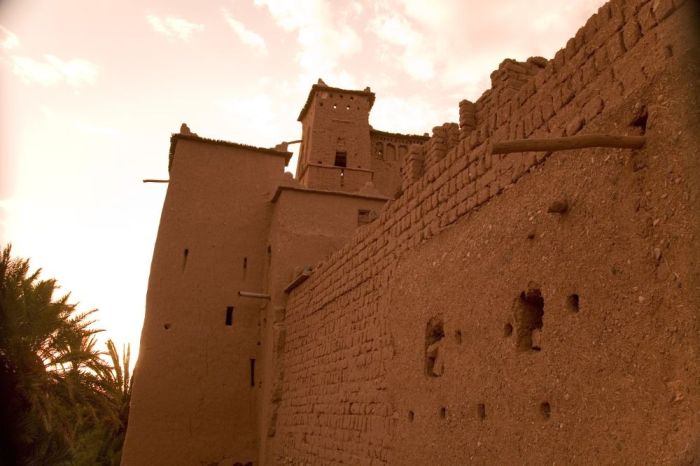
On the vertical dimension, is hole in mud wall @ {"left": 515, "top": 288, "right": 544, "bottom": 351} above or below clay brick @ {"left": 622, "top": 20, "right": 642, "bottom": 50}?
below

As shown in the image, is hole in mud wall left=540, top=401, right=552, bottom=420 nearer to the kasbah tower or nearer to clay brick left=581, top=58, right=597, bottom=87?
the kasbah tower

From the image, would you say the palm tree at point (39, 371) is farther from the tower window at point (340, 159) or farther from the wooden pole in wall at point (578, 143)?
the tower window at point (340, 159)

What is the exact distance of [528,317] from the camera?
417 cm

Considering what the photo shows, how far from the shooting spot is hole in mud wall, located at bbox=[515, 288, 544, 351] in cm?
411

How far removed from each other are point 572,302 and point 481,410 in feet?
4.30

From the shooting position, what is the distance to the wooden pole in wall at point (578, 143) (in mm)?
3240

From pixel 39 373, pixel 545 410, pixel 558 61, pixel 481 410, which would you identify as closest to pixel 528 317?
pixel 545 410

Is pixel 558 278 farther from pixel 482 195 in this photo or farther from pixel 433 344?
pixel 433 344

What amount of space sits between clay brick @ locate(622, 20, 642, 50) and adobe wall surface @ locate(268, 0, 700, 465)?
1cm

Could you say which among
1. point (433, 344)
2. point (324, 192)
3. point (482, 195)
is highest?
point (324, 192)

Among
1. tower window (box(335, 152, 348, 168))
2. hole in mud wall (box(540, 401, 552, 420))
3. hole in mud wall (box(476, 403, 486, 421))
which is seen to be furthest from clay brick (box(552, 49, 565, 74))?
tower window (box(335, 152, 348, 168))

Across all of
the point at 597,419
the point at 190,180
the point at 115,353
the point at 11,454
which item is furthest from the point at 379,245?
the point at 115,353

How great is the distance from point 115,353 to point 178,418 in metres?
9.68

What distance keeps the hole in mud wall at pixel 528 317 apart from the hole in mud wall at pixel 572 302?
1.27 feet
